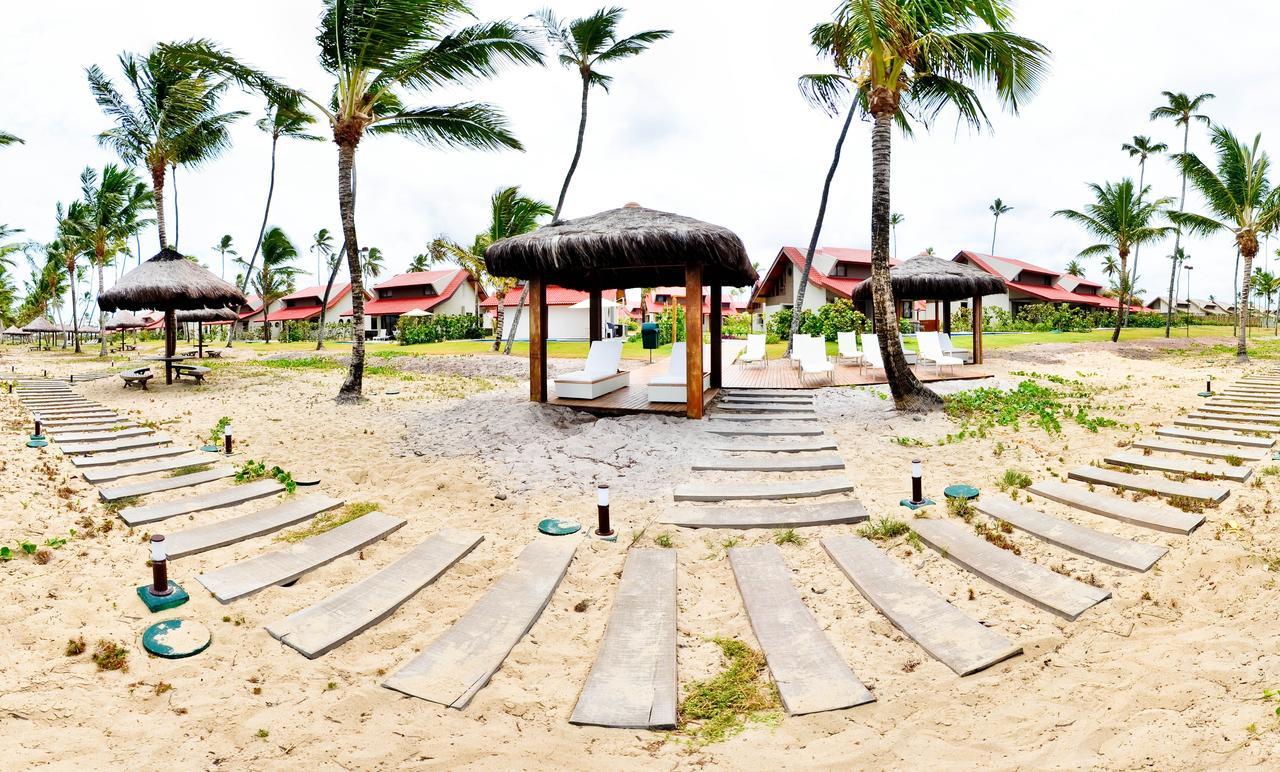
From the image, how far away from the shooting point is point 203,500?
538 centimetres

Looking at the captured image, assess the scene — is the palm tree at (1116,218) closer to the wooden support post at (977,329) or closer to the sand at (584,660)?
the wooden support post at (977,329)

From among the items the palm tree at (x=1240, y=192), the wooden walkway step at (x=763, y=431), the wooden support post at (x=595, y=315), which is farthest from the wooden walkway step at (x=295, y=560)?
the palm tree at (x=1240, y=192)

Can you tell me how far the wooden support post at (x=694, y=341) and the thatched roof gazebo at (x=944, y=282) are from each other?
7186 millimetres

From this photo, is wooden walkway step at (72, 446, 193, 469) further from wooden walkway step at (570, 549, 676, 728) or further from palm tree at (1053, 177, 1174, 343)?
palm tree at (1053, 177, 1174, 343)

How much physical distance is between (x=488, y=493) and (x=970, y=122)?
10.3 m

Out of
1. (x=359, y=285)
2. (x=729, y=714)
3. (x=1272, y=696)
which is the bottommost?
(x=729, y=714)

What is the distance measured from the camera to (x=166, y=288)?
13711mm

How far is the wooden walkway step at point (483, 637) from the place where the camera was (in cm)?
292

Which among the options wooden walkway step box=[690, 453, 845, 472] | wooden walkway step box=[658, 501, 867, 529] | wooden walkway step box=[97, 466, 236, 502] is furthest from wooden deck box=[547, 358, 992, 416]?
wooden walkway step box=[97, 466, 236, 502]

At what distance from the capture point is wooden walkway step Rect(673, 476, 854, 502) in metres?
5.77

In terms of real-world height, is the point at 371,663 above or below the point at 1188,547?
below

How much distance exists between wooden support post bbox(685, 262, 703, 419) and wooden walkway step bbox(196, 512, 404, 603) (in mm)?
4565

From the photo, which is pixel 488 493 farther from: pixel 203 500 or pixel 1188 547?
pixel 1188 547

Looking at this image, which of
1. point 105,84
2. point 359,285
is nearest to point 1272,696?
point 359,285
